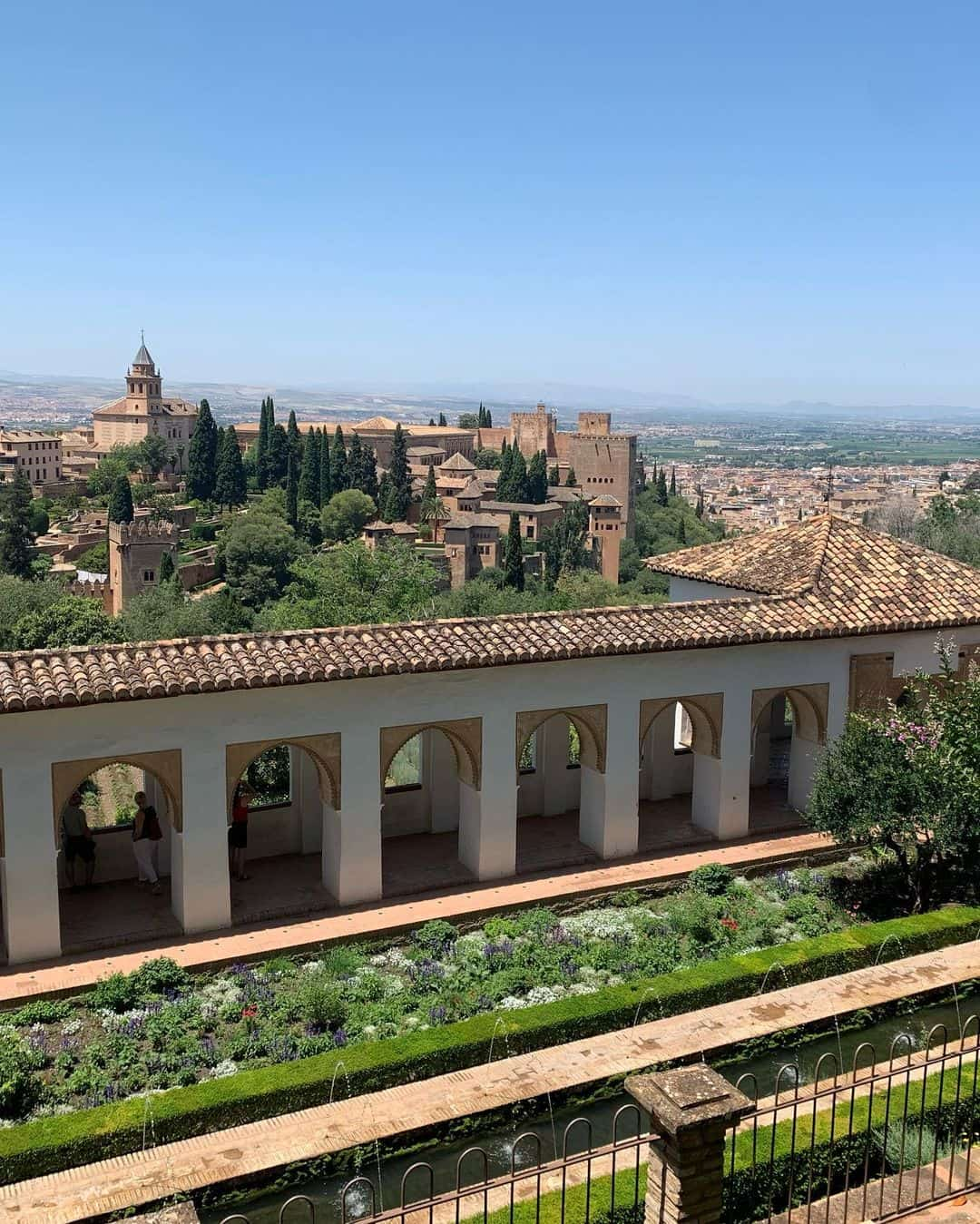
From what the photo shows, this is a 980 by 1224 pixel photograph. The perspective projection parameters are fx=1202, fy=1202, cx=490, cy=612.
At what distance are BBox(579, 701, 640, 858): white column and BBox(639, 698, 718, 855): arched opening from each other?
0.69ft

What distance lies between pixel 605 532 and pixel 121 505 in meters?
32.1

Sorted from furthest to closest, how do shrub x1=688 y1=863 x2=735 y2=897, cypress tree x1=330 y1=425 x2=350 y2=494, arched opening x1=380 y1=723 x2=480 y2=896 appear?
cypress tree x1=330 y1=425 x2=350 y2=494 → arched opening x1=380 y1=723 x2=480 y2=896 → shrub x1=688 y1=863 x2=735 y2=897

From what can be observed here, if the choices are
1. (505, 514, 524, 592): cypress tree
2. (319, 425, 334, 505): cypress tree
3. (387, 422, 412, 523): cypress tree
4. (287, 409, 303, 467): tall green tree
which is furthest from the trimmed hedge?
(287, 409, 303, 467): tall green tree

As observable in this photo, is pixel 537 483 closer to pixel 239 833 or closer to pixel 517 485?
pixel 517 485

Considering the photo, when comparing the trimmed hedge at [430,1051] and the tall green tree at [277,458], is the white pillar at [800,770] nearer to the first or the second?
the trimmed hedge at [430,1051]

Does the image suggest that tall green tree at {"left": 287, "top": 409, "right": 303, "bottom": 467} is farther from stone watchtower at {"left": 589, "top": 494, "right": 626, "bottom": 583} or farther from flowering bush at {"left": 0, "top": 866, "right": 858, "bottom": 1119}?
flowering bush at {"left": 0, "top": 866, "right": 858, "bottom": 1119}

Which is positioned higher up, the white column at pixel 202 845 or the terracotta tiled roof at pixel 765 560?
the terracotta tiled roof at pixel 765 560

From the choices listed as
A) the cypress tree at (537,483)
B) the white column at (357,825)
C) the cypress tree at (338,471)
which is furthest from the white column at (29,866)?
the cypress tree at (537,483)

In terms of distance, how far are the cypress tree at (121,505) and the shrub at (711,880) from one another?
207 feet

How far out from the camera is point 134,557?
214 ft

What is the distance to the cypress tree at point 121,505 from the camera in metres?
72.6

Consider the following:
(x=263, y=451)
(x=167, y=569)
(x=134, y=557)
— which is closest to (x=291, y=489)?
(x=263, y=451)

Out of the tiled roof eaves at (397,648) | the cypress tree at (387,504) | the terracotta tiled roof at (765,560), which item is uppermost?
the terracotta tiled roof at (765,560)

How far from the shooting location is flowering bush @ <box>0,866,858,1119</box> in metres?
9.39
